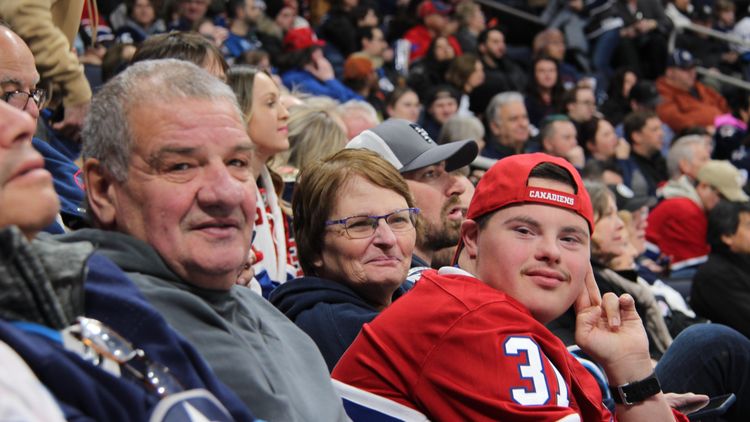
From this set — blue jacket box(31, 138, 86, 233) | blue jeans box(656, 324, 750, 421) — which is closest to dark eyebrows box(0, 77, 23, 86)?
blue jacket box(31, 138, 86, 233)

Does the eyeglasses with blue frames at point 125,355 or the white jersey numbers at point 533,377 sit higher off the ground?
the eyeglasses with blue frames at point 125,355

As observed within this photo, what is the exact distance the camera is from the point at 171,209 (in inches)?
75.1

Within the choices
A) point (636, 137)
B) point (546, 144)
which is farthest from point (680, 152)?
point (546, 144)

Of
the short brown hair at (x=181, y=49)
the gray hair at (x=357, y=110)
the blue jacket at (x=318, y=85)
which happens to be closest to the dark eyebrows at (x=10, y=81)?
the short brown hair at (x=181, y=49)

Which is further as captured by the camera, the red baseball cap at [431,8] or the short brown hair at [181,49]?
the red baseball cap at [431,8]

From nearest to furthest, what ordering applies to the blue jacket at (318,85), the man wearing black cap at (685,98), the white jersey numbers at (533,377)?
the white jersey numbers at (533,377), the blue jacket at (318,85), the man wearing black cap at (685,98)

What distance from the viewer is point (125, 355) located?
5.15ft

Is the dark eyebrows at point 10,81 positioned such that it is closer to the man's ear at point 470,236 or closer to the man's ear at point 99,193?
the man's ear at point 99,193

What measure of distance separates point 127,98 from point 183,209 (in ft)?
0.74

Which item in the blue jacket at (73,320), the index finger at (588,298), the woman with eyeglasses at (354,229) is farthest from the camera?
the woman with eyeglasses at (354,229)

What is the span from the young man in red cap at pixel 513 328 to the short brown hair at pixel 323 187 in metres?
0.53

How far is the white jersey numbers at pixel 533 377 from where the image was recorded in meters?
2.16

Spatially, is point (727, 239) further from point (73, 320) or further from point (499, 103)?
point (73, 320)

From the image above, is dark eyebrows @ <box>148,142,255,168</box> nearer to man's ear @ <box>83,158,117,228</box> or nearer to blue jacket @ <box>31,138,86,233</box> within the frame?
man's ear @ <box>83,158,117,228</box>
